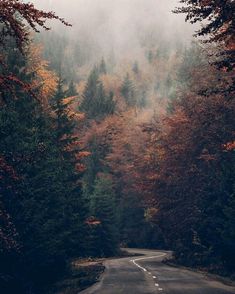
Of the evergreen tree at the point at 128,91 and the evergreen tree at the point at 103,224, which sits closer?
the evergreen tree at the point at 103,224

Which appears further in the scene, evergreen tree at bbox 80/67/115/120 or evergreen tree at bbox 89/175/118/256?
evergreen tree at bbox 80/67/115/120

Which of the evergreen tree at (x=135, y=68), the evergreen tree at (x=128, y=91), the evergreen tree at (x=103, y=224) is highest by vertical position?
the evergreen tree at (x=135, y=68)

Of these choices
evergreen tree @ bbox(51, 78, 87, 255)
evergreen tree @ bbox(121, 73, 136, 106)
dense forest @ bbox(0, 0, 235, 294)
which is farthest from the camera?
evergreen tree @ bbox(121, 73, 136, 106)

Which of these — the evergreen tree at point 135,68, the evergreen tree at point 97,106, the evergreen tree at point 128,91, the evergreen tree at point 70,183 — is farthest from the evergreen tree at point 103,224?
the evergreen tree at point 135,68

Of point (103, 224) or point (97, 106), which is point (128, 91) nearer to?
point (97, 106)

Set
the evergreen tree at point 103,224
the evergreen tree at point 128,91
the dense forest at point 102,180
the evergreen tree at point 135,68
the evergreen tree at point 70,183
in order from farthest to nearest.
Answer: the evergreen tree at point 135,68
the evergreen tree at point 128,91
the evergreen tree at point 103,224
the evergreen tree at point 70,183
the dense forest at point 102,180

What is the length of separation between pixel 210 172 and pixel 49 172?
13851 millimetres

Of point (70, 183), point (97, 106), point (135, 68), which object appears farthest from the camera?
point (135, 68)

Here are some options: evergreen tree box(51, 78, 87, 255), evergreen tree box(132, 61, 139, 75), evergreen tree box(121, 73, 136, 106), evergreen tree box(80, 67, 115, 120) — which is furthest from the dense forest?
evergreen tree box(132, 61, 139, 75)

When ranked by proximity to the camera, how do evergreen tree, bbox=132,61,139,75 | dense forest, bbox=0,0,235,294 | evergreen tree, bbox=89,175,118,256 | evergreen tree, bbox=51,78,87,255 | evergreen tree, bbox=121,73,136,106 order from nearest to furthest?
dense forest, bbox=0,0,235,294, evergreen tree, bbox=51,78,87,255, evergreen tree, bbox=89,175,118,256, evergreen tree, bbox=121,73,136,106, evergreen tree, bbox=132,61,139,75

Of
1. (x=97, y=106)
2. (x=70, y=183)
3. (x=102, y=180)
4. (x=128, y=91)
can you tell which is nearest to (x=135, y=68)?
(x=128, y=91)

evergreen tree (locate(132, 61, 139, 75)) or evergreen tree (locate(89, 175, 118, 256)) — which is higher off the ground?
evergreen tree (locate(132, 61, 139, 75))

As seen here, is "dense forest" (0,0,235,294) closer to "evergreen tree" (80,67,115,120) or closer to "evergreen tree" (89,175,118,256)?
"evergreen tree" (89,175,118,256)

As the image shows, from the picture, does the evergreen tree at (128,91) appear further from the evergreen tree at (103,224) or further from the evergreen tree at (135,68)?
the evergreen tree at (103,224)
